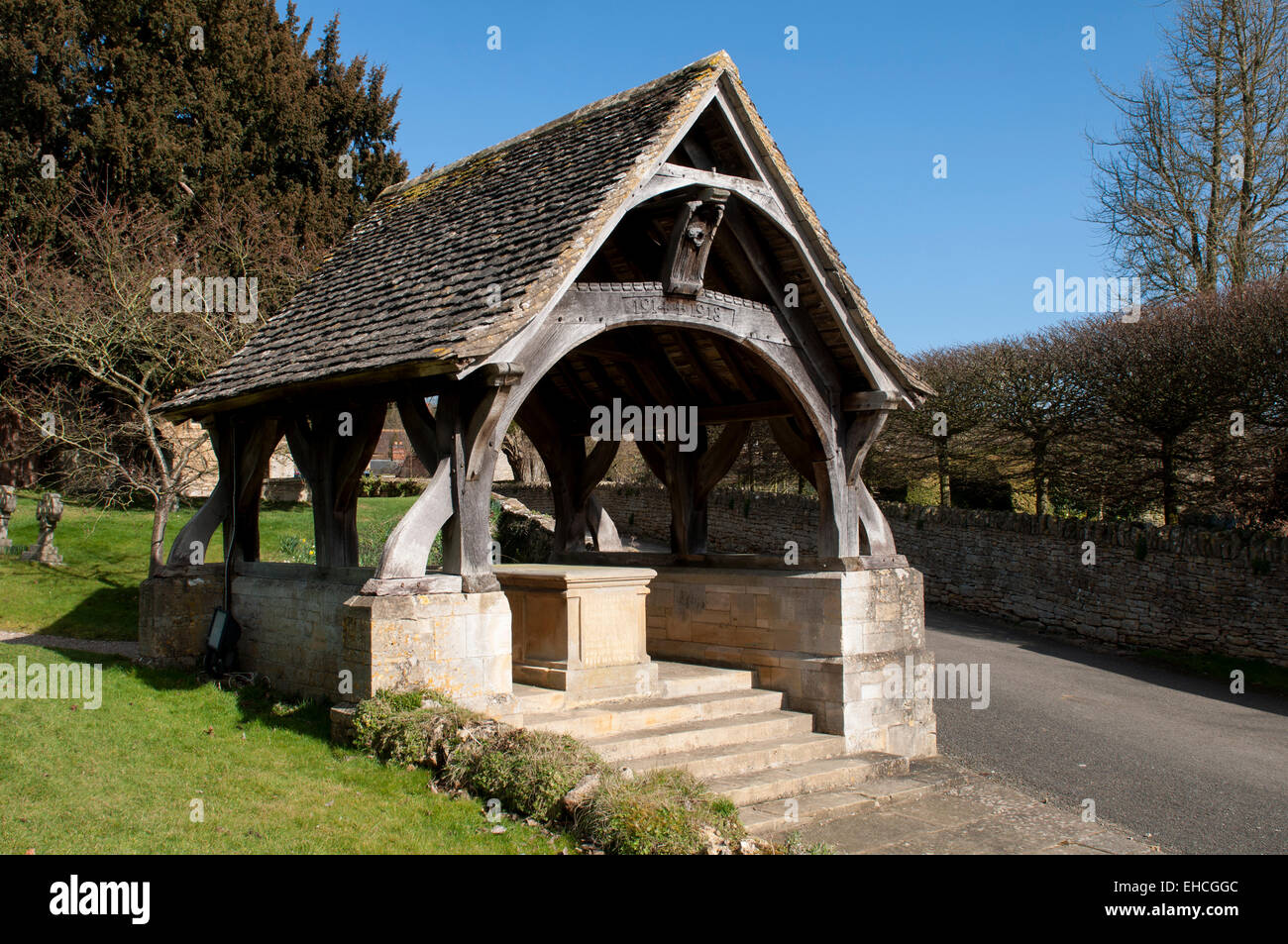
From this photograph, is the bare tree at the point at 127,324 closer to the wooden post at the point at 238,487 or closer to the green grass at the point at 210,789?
the wooden post at the point at 238,487

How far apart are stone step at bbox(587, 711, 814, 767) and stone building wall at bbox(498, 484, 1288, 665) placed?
7988 mm

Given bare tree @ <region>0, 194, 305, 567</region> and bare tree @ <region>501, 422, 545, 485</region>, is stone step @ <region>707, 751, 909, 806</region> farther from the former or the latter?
bare tree @ <region>501, 422, 545, 485</region>

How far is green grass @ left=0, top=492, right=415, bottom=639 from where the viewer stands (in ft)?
45.5

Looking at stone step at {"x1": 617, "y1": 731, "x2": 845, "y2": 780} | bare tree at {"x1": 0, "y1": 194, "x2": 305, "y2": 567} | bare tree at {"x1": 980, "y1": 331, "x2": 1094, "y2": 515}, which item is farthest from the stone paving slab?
bare tree at {"x1": 980, "y1": 331, "x2": 1094, "y2": 515}

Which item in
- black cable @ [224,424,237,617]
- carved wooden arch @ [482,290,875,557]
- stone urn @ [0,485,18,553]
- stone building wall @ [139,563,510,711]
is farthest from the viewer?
stone urn @ [0,485,18,553]

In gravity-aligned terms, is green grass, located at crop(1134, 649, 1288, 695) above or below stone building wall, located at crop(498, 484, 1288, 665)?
below

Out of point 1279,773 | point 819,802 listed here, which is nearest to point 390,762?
point 819,802

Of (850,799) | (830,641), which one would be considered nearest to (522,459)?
(830,641)

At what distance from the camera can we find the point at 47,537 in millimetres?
16359

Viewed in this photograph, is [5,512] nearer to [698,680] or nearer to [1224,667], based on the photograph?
[698,680]

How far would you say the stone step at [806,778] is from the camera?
708cm

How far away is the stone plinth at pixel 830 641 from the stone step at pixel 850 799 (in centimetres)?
46

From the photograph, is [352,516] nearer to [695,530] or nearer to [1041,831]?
[695,530]
